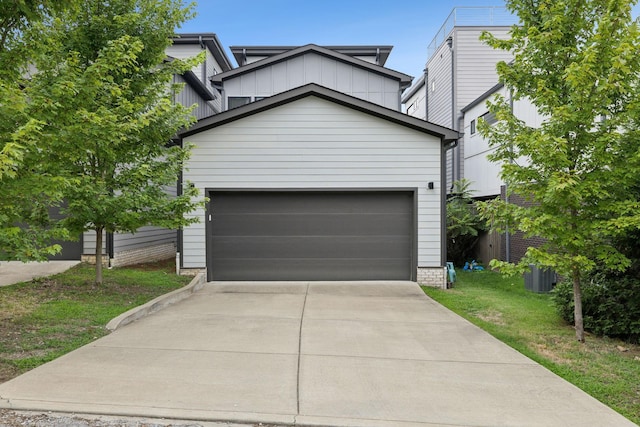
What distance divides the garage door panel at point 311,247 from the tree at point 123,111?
7.72ft

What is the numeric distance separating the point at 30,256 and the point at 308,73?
12784 mm

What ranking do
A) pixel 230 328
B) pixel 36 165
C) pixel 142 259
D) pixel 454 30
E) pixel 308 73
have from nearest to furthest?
1. pixel 36 165
2. pixel 230 328
3. pixel 142 259
4. pixel 308 73
5. pixel 454 30

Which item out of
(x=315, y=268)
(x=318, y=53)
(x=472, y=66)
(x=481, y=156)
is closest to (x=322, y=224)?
(x=315, y=268)

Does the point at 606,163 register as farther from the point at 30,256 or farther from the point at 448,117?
the point at 448,117

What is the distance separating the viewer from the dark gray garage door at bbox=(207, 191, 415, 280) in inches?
417

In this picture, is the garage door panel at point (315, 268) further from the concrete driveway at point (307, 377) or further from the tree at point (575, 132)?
the tree at point (575, 132)

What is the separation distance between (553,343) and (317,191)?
6220 mm

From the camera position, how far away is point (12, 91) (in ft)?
13.9

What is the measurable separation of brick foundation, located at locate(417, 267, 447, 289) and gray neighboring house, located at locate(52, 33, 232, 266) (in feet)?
23.9

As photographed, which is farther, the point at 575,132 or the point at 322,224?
the point at 322,224

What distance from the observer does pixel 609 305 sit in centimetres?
615

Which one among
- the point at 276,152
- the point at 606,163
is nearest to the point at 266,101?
the point at 276,152

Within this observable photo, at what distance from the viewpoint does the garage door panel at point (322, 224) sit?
1062 centimetres

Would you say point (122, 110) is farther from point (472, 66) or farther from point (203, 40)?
point (472, 66)
